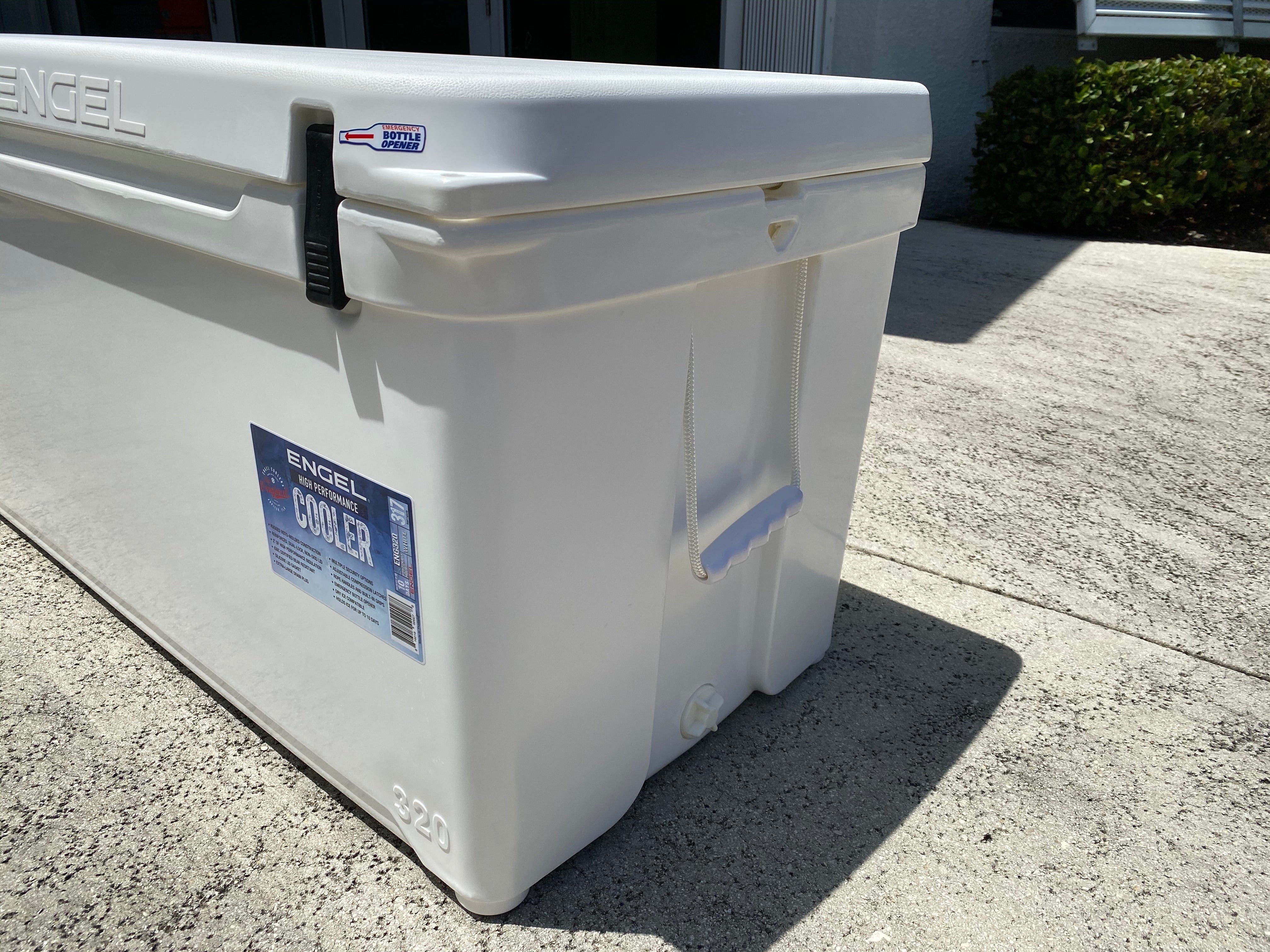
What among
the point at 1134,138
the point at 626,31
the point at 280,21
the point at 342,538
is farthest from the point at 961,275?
the point at 280,21

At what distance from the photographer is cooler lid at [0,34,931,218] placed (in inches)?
33.3

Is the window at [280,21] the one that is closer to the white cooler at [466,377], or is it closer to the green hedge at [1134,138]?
the green hedge at [1134,138]

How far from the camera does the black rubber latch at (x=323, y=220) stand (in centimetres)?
95

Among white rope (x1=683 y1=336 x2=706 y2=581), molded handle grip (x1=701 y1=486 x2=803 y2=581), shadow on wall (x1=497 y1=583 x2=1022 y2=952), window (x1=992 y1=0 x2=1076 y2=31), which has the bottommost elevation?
shadow on wall (x1=497 y1=583 x2=1022 y2=952)

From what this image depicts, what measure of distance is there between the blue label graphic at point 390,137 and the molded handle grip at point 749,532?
27.5 inches

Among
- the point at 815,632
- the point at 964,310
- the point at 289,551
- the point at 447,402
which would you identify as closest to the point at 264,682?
the point at 289,551

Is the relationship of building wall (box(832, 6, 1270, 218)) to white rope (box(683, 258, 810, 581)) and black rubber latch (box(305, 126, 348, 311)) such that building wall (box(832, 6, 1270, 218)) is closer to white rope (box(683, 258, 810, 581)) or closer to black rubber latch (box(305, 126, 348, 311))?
white rope (box(683, 258, 810, 581))

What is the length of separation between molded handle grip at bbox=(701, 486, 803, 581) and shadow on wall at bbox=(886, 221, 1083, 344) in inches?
85.7

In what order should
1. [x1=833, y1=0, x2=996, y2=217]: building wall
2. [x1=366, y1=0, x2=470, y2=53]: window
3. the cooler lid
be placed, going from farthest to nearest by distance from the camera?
[x1=366, y1=0, x2=470, y2=53]: window
[x1=833, y1=0, x2=996, y2=217]: building wall
the cooler lid

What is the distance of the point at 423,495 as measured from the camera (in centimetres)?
101

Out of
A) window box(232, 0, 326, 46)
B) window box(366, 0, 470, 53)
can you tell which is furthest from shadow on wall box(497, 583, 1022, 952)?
window box(232, 0, 326, 46)

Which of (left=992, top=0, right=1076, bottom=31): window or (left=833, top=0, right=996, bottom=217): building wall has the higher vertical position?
(left=992, top=0, right=1076, bottom=31): window

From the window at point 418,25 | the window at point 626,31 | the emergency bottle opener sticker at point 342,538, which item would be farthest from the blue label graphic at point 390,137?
the window at point 626,31

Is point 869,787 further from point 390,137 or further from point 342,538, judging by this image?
point 390,137
